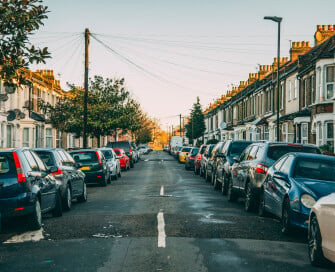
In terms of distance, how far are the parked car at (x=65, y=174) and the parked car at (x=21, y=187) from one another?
1991mm

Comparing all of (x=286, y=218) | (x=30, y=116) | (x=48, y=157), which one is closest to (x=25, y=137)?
(x=30, y=116)

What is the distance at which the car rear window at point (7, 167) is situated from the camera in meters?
9.02

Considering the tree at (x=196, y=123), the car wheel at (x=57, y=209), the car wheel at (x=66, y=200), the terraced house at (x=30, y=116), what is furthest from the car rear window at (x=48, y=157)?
the tree at (x=196, y=123)

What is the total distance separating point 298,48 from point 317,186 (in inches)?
1256

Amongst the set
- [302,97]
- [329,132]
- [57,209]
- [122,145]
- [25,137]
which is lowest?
[57,209]

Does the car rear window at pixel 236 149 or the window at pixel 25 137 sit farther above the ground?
the window at pixel 25 137

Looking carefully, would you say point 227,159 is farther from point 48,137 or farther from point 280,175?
point 48,137

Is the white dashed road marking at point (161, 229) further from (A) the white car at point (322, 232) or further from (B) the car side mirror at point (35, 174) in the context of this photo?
(B) the car side mirror at point (35, 174)

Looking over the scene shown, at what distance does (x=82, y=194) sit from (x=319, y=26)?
947 inches

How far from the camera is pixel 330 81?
90.4 feet

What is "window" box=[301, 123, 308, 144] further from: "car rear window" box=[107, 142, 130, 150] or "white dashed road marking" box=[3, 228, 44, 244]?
"white dashed road marking" box=[3, 228, 44, 244]

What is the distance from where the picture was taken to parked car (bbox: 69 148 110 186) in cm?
2006

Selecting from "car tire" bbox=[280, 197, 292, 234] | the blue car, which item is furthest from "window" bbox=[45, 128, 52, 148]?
"car tire" bbox=[280, 197, 292, 234]

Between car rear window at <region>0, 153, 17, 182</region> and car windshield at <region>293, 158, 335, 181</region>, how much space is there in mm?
4961
